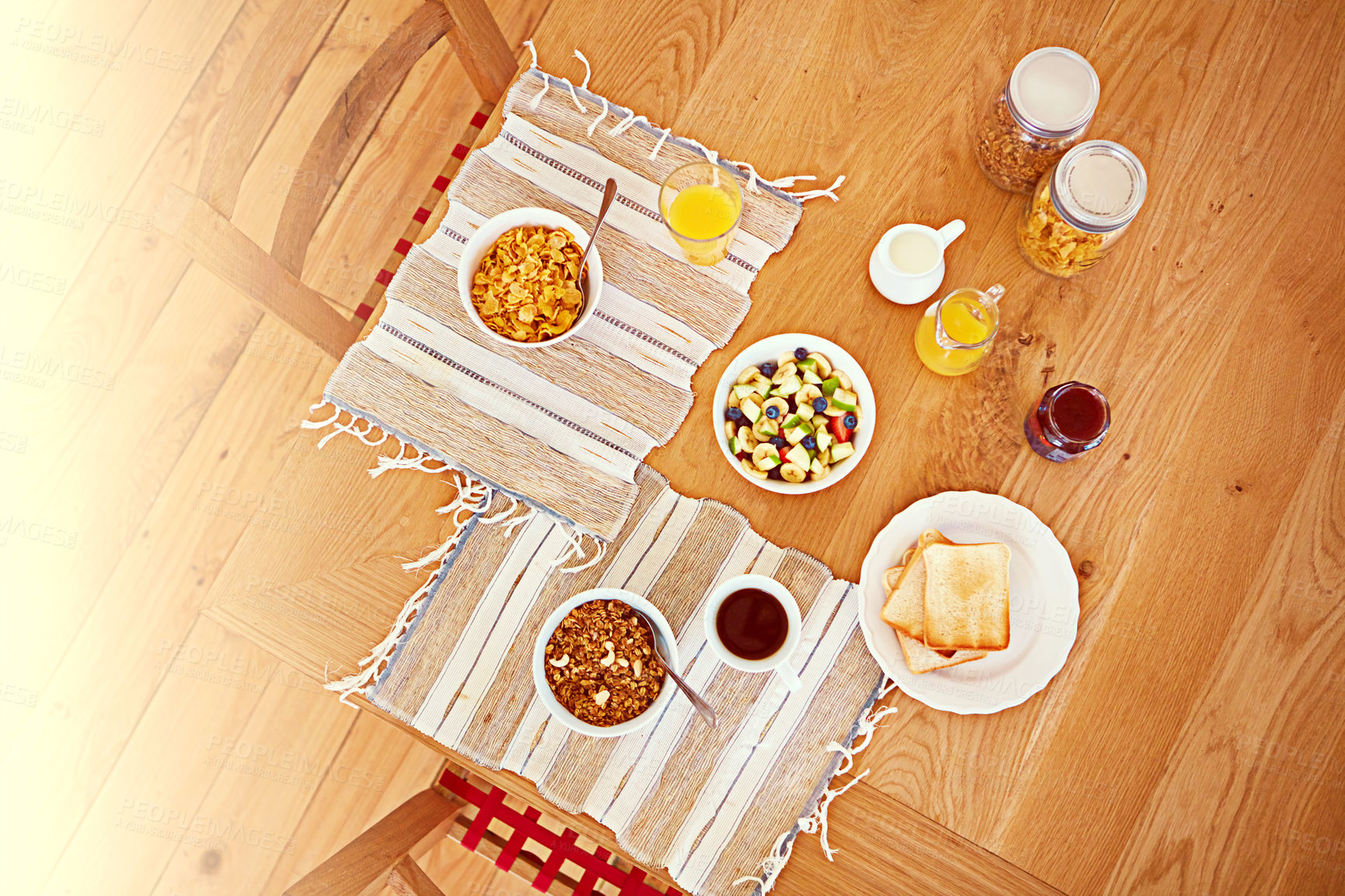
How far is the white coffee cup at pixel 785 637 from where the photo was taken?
3.46 ft

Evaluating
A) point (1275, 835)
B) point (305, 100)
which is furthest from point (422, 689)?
point (305, 100)

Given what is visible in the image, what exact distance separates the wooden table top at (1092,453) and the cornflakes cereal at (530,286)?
0.79 feet

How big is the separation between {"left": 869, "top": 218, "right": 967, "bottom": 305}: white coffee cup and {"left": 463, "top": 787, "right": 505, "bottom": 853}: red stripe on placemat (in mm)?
1009

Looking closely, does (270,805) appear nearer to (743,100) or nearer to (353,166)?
(353,166)

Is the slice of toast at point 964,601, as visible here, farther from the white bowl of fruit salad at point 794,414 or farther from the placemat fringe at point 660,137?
the placemat fringe at point 660,137

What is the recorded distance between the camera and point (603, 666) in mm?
1062

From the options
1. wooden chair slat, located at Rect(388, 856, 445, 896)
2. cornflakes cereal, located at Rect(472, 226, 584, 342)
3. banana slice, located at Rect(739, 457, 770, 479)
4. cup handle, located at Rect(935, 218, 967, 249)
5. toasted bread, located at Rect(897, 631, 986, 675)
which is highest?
cup handle, located at Rect(935, 218, 967, 249)

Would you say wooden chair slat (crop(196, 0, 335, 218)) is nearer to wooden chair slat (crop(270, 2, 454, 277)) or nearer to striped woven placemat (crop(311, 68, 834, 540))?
wooden chair slat (crop(270, 2, 454, 277))

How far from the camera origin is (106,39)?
223 cm

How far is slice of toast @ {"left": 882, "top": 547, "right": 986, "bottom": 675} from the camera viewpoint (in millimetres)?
1057

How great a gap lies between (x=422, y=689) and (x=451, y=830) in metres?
0.40

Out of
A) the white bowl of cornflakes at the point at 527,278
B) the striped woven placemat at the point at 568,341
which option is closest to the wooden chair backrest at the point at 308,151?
the striped woven placemat at the point at 568,341

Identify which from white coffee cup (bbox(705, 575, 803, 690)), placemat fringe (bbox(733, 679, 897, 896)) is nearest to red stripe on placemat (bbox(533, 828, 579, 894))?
placemat fringe (bbox(733, 679, 897, 896))

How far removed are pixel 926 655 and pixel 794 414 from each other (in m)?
0.37
